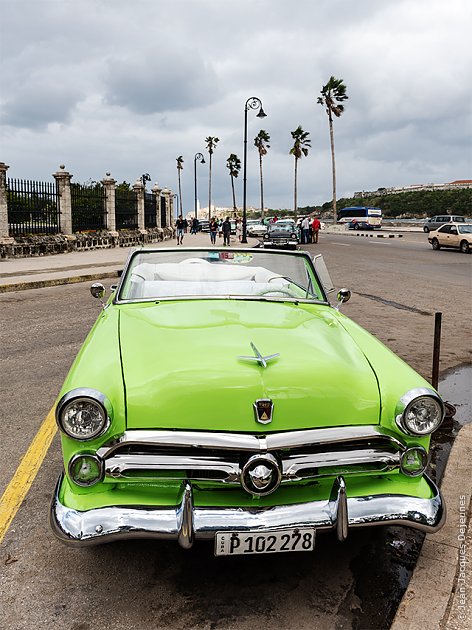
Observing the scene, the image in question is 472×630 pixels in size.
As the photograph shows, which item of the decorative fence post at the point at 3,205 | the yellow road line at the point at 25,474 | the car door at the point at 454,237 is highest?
the decorative fence post at the point at 3,205

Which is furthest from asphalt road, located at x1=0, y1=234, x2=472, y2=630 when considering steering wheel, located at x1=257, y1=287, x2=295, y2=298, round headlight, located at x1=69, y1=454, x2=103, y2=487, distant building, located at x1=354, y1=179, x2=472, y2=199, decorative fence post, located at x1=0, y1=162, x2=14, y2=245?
distant building, located at x1=354, y1=179, x2=472, y2=199

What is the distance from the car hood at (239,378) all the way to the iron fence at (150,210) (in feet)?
109

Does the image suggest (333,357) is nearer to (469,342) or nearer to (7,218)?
(469,342)

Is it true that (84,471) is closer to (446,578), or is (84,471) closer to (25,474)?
(25,474)

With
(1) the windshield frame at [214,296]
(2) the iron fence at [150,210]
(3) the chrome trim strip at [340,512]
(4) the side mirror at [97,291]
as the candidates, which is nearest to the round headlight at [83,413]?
(3) the chrome trim strip at [340,512]

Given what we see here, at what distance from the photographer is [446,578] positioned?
287cm

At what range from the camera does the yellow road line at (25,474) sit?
3502 millimetres

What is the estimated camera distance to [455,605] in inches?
106

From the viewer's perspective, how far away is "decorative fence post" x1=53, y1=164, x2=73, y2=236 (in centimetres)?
2453

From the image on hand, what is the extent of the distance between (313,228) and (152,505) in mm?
33986

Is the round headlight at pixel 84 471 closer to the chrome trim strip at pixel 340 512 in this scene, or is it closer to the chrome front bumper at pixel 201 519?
the chrome front bumper at pixel 201 519

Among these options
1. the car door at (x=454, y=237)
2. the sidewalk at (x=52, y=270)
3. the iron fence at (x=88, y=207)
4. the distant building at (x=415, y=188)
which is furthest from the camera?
the distant building at (x=415, y=188)

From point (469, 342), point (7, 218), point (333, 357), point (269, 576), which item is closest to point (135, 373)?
point (333, 357)

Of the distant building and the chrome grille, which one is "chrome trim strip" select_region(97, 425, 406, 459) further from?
the distant building
